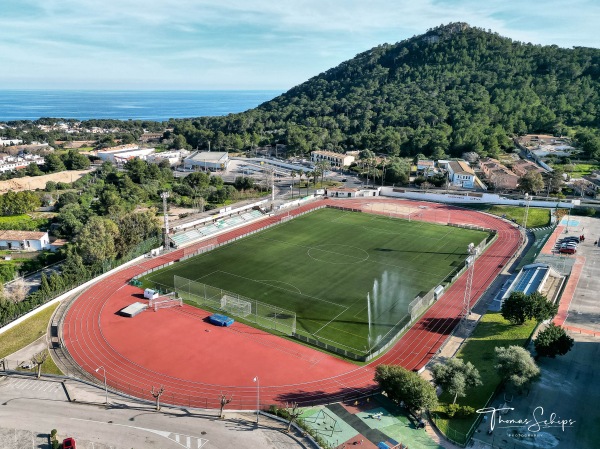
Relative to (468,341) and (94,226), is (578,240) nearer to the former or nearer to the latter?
(468,341)

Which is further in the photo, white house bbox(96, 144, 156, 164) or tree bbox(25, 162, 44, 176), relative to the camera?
white house bbox(96, 144, 156, 164)

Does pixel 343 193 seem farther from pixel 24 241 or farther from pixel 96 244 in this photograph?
pixel 24 241

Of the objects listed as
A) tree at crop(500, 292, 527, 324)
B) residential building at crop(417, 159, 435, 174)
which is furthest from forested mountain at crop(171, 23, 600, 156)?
tree at crop(500, 292, 527, 324)

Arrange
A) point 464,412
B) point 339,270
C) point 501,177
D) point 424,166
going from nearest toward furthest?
point 464,412 → point 339,270 → point 501,177 → point 424,166

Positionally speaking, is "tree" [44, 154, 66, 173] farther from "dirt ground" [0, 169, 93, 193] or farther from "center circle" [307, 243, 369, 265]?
"center circle" [307, 243, 369, 265]

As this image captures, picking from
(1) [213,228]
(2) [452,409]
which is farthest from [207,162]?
(2) [452,409]

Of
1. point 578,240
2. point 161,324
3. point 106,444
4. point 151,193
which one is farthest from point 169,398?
point 151,193
